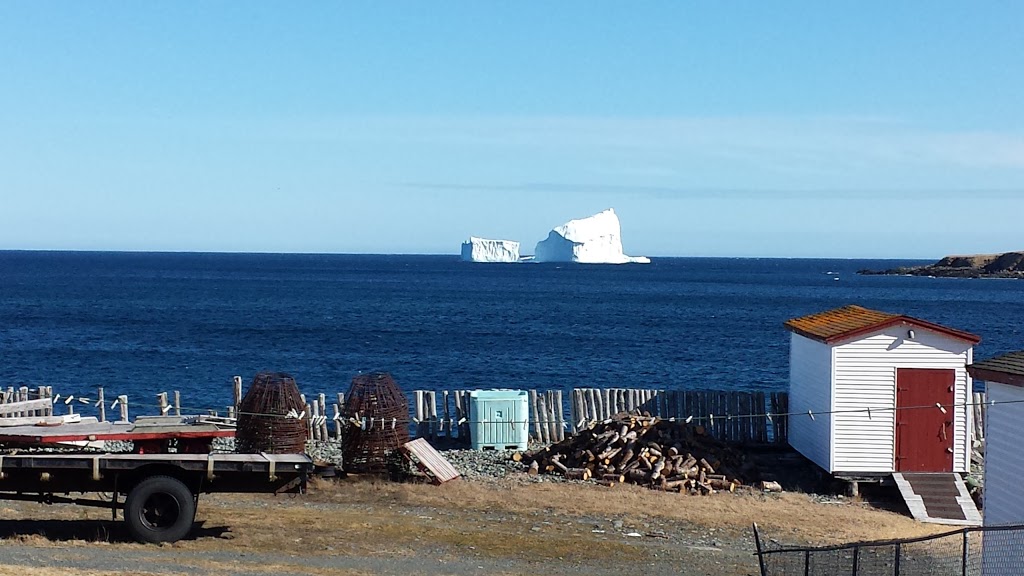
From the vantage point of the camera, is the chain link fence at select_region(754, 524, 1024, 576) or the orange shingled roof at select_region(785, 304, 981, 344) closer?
the chain link fence at select_region(754, 524, 1024, 576)


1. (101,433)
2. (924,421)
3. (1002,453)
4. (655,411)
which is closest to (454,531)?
(101,433)

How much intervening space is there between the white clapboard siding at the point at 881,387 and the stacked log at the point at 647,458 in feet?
6.65

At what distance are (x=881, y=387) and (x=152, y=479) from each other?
13.6m

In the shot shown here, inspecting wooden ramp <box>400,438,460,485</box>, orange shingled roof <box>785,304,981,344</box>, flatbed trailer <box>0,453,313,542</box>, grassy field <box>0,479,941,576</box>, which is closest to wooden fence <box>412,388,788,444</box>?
orange shingled roof <box>785,304,981,344</box>

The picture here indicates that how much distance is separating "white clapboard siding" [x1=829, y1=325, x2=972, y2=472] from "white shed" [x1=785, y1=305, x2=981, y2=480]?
0.02 meters

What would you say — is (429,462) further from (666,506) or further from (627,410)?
(627,410)

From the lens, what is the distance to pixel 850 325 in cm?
2248

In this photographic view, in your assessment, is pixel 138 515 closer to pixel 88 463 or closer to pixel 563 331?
pixel 88 463

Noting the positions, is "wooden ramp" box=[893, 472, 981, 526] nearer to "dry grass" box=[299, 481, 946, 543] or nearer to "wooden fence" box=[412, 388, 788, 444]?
"dry grass" box=[299, 481, 946, 543]

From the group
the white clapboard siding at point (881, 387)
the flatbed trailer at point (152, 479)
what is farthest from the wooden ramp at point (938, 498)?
the flatbed trailer at point (152, 479)

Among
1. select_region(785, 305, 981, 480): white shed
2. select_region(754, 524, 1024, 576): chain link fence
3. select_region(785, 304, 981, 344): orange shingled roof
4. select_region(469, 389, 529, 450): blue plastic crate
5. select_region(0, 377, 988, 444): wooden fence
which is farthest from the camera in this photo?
select_region(0, 377, 988, 444): wooden fence

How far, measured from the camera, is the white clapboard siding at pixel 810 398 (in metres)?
22.2

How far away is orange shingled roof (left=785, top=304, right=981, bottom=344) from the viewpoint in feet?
70.8

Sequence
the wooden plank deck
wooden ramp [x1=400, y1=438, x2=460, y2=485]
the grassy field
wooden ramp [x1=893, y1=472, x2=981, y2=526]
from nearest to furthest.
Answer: the grassy field
the wooden plank deck
wooden ramp [x1=893, y1=472, x2=981, y2=526]
wooden ramp [x1=400, y1=438, x2=460, y2=485]
